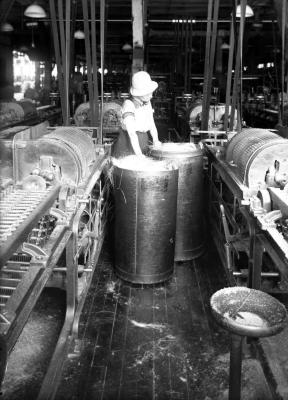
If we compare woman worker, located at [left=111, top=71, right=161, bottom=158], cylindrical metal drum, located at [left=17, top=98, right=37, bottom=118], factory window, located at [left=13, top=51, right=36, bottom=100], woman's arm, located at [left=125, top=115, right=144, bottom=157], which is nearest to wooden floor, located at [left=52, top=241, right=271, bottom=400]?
woman's arm, located at [left=125, top=115, right=144, bottom=157]

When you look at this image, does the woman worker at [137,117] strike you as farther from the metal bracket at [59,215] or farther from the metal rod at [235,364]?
the metal rod at [235,364]

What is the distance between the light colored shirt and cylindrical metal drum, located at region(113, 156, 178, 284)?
0.58m

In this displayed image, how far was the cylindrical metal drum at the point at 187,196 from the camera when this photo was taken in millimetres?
4523

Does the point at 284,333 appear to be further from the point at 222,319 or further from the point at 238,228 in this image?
the point at 222,319

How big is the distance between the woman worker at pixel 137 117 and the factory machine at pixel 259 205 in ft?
2.86

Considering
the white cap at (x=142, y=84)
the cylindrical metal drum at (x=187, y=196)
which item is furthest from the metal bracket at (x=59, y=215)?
the white cap at (x=142, y=84)

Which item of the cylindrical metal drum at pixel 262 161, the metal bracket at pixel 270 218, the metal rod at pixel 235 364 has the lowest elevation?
the metal rod at pixel 235 364

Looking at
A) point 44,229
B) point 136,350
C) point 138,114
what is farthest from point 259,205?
point 138,114

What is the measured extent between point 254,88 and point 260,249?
17045 mm

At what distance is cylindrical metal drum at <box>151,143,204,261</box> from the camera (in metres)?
4.52

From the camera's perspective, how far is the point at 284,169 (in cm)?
337

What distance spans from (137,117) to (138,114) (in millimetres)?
32

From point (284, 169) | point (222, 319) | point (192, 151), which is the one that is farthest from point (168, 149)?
point (222, 319)

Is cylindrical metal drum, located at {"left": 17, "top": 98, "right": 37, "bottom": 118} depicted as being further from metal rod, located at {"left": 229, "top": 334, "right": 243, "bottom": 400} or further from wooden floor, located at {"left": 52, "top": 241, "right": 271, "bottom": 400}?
metal rod, located at {"left": 229, "top": 334, "right": 243, "bottom": 400}
